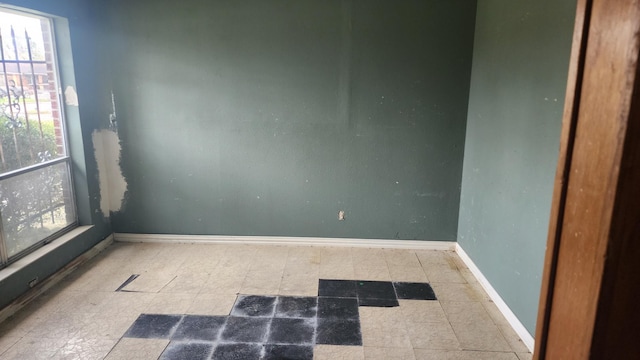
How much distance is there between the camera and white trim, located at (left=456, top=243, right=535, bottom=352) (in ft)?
7.98

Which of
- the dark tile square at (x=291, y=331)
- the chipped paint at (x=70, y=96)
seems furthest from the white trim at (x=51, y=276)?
the dark tile square at (x=291, y=331)

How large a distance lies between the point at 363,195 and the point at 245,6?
1.99 metres

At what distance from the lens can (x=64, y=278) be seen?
3227 millimetres

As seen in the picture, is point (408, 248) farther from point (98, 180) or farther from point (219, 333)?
point (98, 180)

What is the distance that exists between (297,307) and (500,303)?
1.42 m

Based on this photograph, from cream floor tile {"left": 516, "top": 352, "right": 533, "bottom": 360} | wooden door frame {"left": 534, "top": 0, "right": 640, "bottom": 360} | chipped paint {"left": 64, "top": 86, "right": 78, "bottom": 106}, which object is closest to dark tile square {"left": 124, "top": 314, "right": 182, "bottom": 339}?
chipped paint {"left": 64, "top": 86, "right": 78, "bottom": 106}

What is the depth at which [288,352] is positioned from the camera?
2.37m

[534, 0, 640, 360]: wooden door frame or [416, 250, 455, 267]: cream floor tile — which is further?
[416, 250, 455, 267]: cream floor tile

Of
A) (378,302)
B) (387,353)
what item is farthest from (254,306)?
(387,353)

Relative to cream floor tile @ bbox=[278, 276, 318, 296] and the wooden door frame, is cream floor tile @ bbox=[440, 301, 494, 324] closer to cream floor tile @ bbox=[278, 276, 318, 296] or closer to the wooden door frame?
cream floor tile @ bbox=[278, 276, 318, 296]

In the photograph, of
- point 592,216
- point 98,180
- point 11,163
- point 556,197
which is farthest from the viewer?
point 98,180

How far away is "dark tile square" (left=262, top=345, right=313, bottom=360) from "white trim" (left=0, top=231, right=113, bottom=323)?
69.4 inches

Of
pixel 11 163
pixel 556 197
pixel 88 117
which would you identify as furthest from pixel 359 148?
pixel 556 197

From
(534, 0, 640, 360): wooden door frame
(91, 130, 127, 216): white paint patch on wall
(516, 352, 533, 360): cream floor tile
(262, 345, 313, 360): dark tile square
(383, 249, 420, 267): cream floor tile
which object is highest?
(534, 0, 640, 360): wooden door frame
